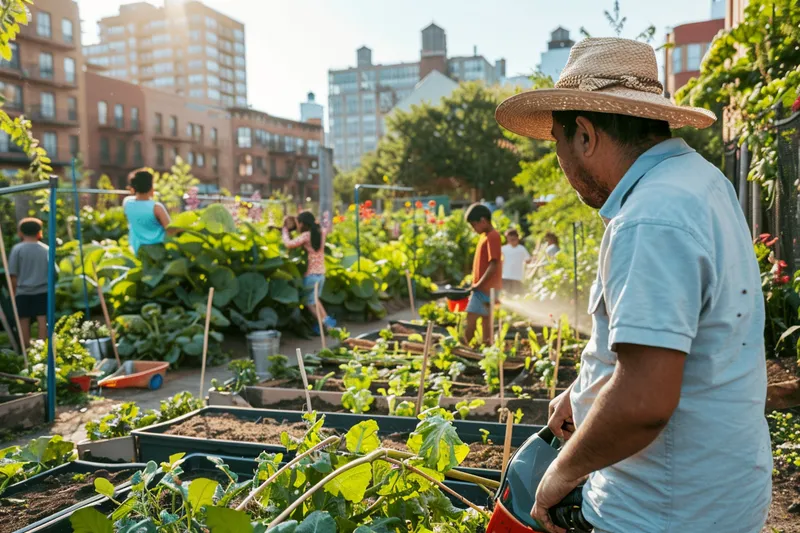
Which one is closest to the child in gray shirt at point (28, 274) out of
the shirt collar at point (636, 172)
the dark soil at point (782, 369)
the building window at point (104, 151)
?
the dark soil at point (782, 369)

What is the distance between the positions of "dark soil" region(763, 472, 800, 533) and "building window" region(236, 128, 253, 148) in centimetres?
6919

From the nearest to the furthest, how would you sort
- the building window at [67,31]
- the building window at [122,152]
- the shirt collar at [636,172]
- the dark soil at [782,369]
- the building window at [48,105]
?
the shirt collar at [636,172], the dark soil at [782,369], the building window at [48,105], the building window at [67,31], the building window at [122,152]

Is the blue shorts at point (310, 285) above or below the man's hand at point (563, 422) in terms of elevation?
below

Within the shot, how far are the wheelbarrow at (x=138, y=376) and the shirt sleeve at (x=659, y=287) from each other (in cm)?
623

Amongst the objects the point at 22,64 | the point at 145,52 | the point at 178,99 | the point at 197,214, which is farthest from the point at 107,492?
the point at 145,52

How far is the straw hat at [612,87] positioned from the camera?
1.58 m

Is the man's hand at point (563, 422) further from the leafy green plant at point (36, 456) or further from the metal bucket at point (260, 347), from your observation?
the metal bucket at point (260, 347)

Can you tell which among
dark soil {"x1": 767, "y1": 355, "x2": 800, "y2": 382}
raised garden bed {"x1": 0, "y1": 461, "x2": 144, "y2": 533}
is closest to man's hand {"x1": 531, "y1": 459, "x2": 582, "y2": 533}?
raised garden bed {"x1": 0, "y1": 461, "x2": 144, "y2": 533}

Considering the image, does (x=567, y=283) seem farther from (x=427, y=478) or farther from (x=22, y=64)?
(x=22, y=64)

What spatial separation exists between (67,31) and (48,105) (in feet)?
17.4

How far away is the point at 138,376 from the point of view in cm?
701

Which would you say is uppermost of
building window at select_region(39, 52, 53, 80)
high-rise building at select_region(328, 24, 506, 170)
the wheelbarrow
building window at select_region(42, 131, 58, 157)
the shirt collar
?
A: high-rise building at select_region(328, 24, 506, 170)

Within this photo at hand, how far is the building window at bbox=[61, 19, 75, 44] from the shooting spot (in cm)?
4725

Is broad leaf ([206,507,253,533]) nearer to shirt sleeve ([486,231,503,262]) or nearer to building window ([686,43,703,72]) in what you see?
shirt sleeve ([486,231,503,262])
